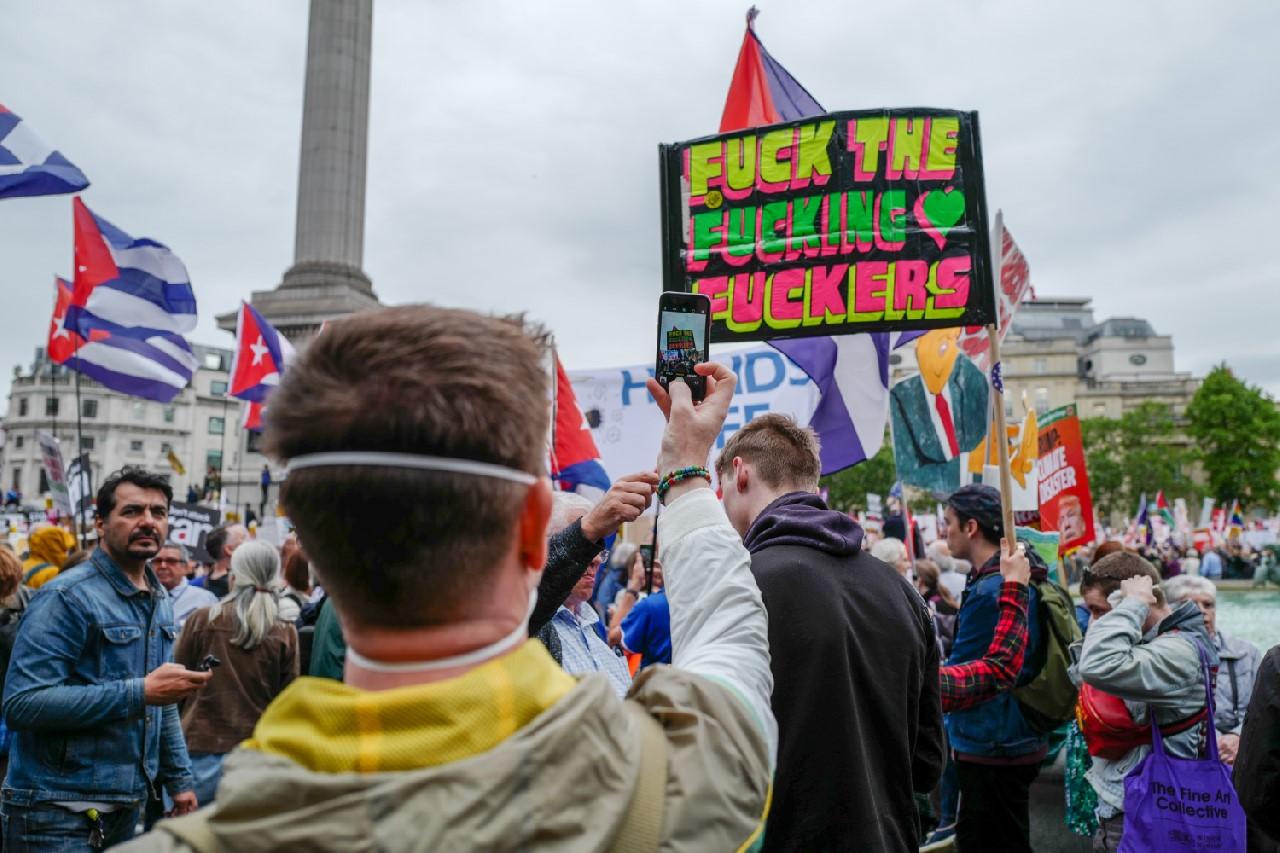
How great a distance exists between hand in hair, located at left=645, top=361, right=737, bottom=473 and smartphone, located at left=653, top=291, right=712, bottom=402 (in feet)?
0.49

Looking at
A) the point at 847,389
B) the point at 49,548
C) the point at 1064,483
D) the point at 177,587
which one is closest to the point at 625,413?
the point at 847,389

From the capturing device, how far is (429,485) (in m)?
1.15

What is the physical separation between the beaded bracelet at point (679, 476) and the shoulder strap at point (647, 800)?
610mm

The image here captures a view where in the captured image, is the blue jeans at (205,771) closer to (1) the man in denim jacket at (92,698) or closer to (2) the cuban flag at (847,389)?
(1) the man in denim jacket at (92,698)

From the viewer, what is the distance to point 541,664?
119 centimetres

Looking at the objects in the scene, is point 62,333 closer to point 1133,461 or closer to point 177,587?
point 177,587

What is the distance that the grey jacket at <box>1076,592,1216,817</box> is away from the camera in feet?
13.2

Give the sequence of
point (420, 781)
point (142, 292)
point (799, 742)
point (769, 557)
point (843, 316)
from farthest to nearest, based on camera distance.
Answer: point (142, 292), point (843, 316), point (769, 557), point (799, 742), point (420, 781)

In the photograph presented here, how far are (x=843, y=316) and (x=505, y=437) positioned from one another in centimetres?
346

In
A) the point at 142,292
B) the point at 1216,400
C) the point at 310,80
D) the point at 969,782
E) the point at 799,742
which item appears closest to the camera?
the point at 799,742

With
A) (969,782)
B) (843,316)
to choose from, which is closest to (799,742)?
(843,316)

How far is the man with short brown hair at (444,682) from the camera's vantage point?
40.5 inches

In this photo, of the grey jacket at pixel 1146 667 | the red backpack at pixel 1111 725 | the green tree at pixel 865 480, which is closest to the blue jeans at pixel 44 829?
the grey jacket at pixel 1146 667

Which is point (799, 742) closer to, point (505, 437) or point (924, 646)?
point (924, 646)
